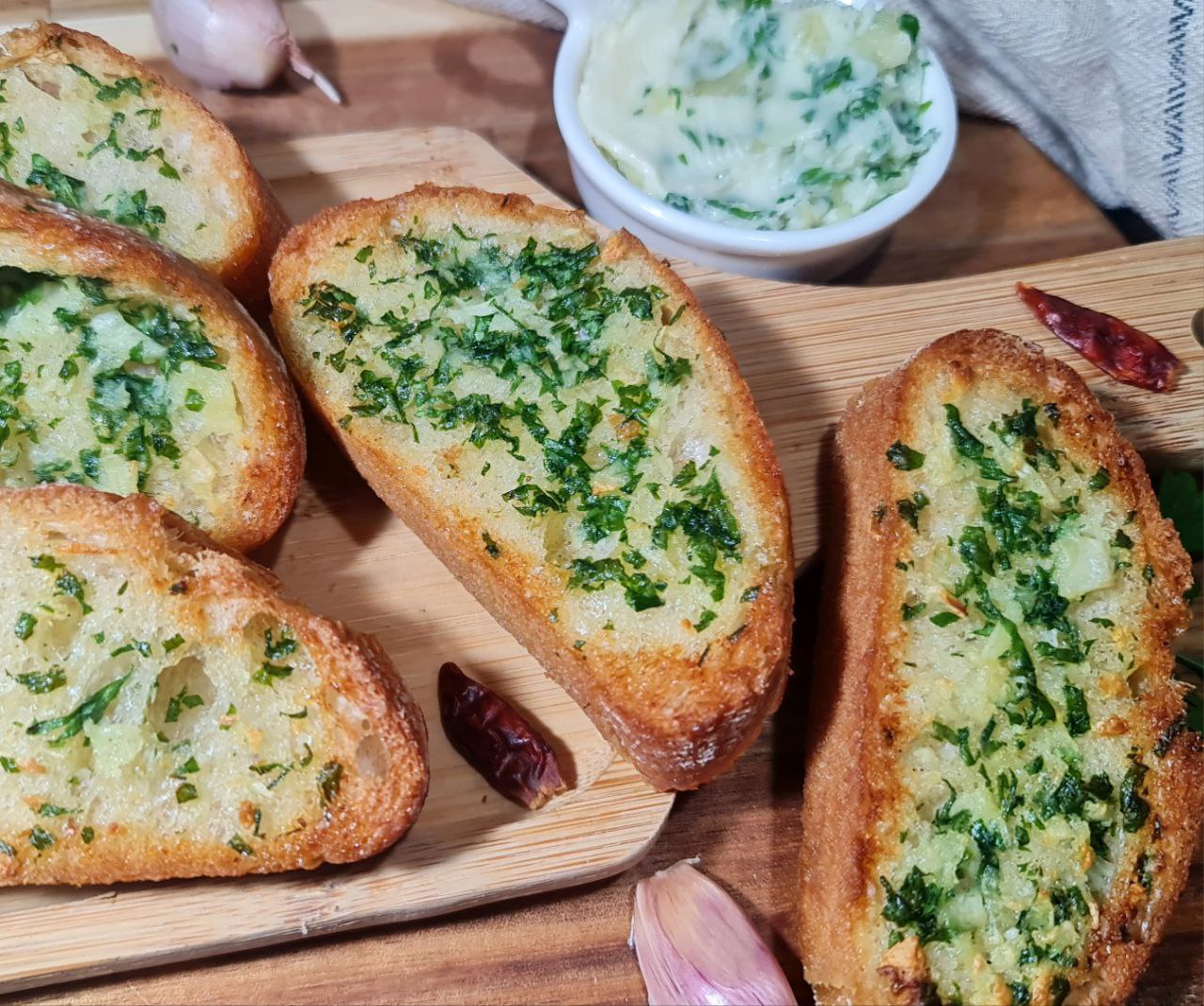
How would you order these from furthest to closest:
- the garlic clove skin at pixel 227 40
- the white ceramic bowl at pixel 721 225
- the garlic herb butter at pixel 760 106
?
the garlic clove skin at pixel 227 40
the garlic herb butter at pixel 760 106
the white ceramic bowl at pixel 721 225

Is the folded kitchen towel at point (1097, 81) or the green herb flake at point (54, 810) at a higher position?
the folded kitchen towel at point (1097, 81)

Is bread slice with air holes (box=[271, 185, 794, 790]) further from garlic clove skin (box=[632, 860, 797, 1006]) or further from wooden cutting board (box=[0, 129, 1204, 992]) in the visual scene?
garlic clove skin (box=[632, 860, 797, 1006])

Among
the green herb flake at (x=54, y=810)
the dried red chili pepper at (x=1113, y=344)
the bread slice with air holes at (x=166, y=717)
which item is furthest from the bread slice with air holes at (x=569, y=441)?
the dried red chili pepper at (x=1113, y=344)

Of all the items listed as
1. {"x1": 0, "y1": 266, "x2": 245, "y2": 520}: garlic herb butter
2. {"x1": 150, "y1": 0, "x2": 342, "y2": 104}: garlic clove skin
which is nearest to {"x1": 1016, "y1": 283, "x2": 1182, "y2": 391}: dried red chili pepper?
{"x1": 0, "y1": 266, "x2": 245, "y2": 520}: garlic herb butter

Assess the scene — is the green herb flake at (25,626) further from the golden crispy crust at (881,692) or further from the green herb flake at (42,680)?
the golden crispy crust at (881,692)

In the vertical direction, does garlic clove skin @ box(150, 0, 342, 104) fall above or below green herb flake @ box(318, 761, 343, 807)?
above

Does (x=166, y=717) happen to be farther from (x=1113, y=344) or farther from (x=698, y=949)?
(x=1113, y=344)
